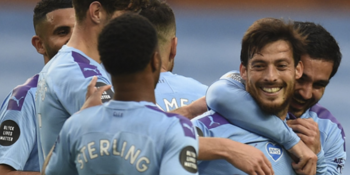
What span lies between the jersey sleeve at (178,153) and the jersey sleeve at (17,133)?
1746mm

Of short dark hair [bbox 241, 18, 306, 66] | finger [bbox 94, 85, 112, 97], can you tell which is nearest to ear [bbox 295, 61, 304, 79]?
short dark hair [bbox 241, 18, 306, 66]

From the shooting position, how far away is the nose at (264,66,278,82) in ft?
8.92

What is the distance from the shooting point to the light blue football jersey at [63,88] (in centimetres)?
246

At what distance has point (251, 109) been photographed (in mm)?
2750

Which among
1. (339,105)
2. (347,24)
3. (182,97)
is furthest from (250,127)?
(347,24)

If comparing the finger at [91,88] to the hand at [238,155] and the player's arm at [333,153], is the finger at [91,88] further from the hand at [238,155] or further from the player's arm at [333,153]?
the player's arm at [333,153]

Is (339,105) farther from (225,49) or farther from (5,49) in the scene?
(5,49)

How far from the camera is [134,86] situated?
204 centimetres

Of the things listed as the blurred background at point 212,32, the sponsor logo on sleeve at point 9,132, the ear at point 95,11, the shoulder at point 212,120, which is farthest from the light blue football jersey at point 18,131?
the blurred background at point 212,32

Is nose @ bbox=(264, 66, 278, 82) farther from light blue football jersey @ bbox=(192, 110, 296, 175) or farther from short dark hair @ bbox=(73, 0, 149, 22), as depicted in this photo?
short dark hair @ bbox=(73, 0, 149, 22)

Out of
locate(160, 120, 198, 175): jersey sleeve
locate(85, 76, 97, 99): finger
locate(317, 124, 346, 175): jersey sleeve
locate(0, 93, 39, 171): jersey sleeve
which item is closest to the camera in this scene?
locate(160, 120, 198, 175): jersey sleeve

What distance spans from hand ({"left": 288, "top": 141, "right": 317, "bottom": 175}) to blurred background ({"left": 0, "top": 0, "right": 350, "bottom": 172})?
552 centimetres

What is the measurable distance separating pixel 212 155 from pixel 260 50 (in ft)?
2.16

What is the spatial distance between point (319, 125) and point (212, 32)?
6.58 meters
